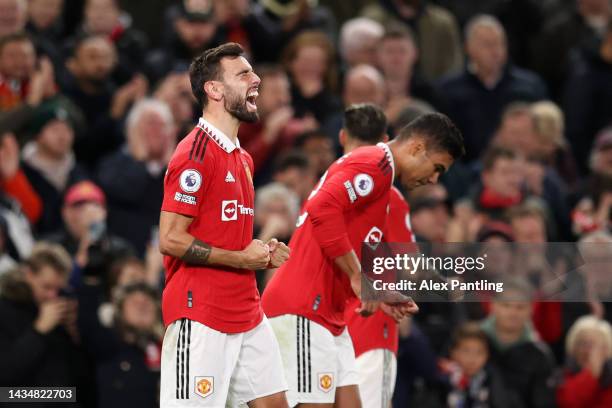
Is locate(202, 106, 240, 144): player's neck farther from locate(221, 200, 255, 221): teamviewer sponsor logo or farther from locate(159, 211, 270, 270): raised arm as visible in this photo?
locate(159, 211, 270, 270): raised arm

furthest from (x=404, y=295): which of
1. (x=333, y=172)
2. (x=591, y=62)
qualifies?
(x=591, y=62)

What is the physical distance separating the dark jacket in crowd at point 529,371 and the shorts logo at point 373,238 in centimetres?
335

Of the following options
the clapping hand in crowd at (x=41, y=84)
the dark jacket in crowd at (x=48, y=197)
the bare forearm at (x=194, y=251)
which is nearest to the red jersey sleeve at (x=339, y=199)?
the bare forearm at (x=194, y=251)

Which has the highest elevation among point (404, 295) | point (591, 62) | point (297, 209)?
point (591, 62)

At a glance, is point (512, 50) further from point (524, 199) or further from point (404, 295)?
point (404, 295)

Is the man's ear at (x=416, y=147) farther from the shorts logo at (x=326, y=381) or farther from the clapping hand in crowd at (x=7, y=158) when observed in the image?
the clapping hand in crowd at (x=7, y=158)

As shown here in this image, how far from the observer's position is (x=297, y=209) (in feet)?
36.5

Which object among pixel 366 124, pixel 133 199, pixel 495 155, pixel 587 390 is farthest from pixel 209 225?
pixel 495 155

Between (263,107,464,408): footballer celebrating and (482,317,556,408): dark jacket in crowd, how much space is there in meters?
3.29

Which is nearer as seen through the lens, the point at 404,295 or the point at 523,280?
the point at 404,295

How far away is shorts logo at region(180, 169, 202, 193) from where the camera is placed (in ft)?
21.1

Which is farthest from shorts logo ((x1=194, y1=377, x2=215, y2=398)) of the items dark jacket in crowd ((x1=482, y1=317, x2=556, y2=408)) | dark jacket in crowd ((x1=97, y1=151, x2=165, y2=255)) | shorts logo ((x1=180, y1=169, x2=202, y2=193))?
dark jacket in crowd ((x1=97, y1=151, x2=165, y2=255))

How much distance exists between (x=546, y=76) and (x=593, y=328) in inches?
224

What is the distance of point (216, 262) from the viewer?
650 cm
